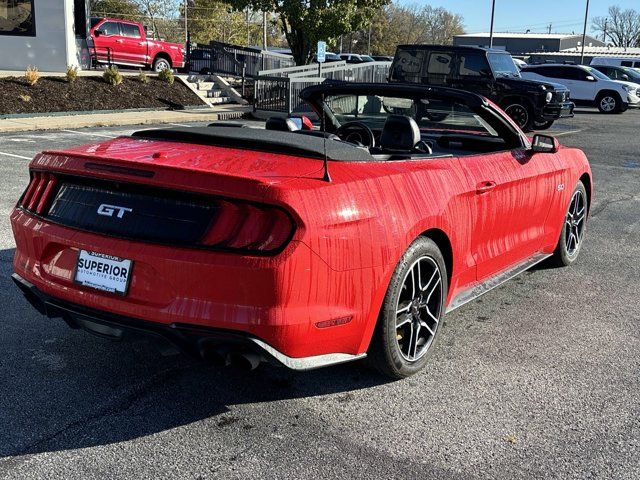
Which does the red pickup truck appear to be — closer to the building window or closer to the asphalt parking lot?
the building window

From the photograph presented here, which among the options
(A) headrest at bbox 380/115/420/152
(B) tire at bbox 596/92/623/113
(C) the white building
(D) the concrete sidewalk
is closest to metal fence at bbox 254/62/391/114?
(D) the concrete sidewalk

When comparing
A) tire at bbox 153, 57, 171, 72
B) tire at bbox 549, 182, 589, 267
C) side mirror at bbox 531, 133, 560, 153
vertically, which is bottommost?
tire at bbox 549, 182, 589, 267

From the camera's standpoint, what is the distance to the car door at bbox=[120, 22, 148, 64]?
26.7 m

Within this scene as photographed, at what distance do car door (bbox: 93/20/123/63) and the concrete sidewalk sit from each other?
748 centimetres

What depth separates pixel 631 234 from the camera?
7531mm

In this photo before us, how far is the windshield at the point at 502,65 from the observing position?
18.8 m

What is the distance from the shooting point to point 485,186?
4.29 meters

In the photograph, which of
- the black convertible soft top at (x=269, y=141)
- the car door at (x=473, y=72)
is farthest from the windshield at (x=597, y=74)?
the black convertible soft top at (x=269, y=141)

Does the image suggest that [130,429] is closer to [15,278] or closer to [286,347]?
[286,347]

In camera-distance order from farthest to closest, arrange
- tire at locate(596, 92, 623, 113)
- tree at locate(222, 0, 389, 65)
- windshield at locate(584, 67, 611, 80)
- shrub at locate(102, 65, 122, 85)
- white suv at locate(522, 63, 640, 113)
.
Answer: windshield at locate(584, 67, 611, 80) < tire at locate(596, 92, 623, 113) < white suv at locate(522, 63, 640, 113) < tree at locate(222, 0, 389, 65) < shrub at locate(102, 65, 122, 85)

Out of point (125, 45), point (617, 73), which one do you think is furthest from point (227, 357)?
point (617, 73)

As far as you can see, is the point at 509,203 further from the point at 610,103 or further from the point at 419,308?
the point at 610,103

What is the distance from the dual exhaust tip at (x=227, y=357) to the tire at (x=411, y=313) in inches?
28.1

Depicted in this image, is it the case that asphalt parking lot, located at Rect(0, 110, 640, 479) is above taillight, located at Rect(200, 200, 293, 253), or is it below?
below
